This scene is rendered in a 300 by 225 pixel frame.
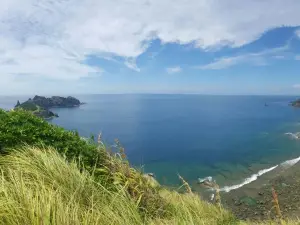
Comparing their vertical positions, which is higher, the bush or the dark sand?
the bush

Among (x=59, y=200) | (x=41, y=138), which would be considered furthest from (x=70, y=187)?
(x=41, y=138)

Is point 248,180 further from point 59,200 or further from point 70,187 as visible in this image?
point 59,200

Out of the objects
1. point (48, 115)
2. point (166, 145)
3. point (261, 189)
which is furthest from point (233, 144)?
point (48, 115)

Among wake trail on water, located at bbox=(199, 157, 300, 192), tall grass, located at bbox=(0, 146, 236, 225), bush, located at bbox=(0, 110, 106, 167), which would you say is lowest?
wake trail on water, located at bbox=(199, 157, 300, 192)

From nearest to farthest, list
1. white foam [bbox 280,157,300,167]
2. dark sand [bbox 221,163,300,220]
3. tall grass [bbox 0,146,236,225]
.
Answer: tall grass [bbox 0,146,236,225] < dark sand [bbox 221,163,300,220] < white foam [bbox 280,157,300,167]

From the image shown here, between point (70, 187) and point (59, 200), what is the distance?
2.90ft

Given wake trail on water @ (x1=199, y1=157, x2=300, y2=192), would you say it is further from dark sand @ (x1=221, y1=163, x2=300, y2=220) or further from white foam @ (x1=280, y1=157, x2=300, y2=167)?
dark sand @ (x1=221, y1=163, x2=300, y2=220)

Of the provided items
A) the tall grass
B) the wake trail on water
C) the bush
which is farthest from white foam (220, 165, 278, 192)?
the bush

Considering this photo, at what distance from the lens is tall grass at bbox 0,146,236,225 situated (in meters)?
3.20

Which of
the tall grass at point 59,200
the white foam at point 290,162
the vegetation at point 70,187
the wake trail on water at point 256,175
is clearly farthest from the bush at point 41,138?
the white foam at point 290,162

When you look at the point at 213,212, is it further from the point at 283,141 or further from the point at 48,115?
the point at 48,115

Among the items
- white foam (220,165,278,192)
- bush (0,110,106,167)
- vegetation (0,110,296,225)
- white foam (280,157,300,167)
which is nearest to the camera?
vegetation (0,110,296,225)

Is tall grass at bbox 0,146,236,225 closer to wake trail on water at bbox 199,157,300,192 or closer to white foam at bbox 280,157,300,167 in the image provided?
wake trail on water at bbox 199,157,300,192

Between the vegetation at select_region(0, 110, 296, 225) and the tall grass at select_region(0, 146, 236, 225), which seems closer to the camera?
the tall grass at select_region(0, 146, 236, 225)
